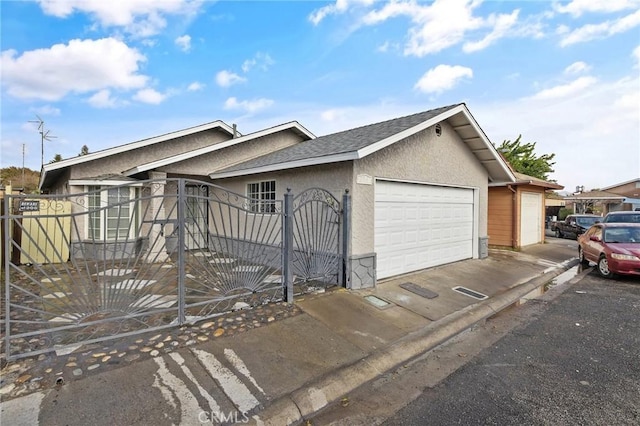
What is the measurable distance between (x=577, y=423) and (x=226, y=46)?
13.0 metres

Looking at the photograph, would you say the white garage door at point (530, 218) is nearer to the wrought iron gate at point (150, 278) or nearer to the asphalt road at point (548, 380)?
the asphalt road at point (548, 380)

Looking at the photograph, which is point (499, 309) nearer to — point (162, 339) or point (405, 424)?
point (405, 424)

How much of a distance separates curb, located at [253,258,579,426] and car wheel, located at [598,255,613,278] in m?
4.54

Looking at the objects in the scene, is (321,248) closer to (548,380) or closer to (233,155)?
(548,380)

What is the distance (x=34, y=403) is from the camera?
2738 mm

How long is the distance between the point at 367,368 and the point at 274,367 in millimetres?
1126

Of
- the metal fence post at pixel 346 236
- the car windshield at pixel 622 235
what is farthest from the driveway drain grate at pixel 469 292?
the car windshield at pixel 622 235

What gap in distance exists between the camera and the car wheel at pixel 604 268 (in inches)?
327

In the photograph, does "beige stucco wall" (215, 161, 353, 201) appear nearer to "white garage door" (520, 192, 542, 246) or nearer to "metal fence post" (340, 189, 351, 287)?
"metal fence post" (340, 189, 351, 287)

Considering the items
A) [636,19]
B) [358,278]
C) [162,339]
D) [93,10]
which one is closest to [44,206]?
[93,10]

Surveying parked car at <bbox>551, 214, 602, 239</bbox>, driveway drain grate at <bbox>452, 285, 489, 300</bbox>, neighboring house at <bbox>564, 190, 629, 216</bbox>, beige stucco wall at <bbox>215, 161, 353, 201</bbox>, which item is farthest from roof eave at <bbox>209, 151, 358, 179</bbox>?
neighboring house at <bbox>564, 190, 629, 216</bbox>

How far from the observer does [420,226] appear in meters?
8.02

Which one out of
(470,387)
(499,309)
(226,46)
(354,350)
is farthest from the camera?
(226,46)

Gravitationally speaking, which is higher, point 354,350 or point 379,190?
point 379,190
